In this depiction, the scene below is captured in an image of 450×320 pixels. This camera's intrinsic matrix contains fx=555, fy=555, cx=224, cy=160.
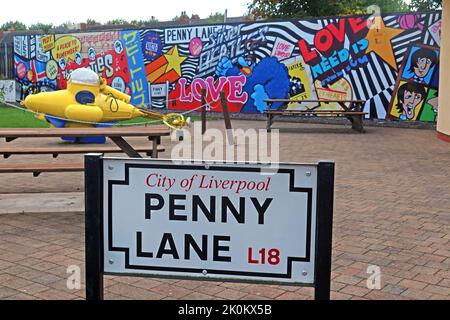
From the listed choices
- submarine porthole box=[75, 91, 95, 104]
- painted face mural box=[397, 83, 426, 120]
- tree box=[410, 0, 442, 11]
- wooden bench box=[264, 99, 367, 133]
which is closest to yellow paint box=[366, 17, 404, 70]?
painted face mural box=[397, 83, 426, 120]

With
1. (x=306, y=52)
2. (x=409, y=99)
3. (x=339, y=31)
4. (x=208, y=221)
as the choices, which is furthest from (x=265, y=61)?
(x=208, y=221)

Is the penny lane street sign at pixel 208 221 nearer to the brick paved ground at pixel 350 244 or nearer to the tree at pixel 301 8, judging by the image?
the brick paved ground at pixel 350 244

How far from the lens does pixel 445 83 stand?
43.5ft

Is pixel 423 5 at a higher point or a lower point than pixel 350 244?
higher

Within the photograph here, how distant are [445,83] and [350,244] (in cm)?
977

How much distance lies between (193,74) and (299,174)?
66.1 feet

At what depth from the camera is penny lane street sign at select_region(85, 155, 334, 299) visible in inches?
107

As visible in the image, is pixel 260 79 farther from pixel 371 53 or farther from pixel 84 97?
pixel 84 97

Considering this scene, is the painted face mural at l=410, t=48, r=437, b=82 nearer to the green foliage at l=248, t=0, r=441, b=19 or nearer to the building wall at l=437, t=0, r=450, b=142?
the building wall at l=437, t=0, r=450, b=142

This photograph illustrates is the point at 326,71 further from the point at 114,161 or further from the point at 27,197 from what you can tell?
the point at 114,161

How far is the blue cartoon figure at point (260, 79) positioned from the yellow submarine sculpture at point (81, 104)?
26.5 feet

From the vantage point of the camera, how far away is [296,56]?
19609mm

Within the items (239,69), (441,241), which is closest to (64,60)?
(239,69)

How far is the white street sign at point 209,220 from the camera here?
2.72 m
